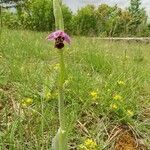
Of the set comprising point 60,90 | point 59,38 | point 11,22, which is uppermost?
point 59,38

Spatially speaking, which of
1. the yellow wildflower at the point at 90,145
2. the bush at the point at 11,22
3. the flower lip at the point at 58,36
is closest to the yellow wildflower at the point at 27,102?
the yellow wildflower at the point at 90,145

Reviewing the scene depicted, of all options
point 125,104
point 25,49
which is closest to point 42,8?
point 25,49

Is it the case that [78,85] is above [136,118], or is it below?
above

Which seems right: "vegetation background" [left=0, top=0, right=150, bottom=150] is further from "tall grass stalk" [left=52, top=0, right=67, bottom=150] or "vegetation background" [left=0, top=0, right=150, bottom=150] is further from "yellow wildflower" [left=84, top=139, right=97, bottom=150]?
"tall grass stalk" [left=52, top=0, right=67, bottom=150]

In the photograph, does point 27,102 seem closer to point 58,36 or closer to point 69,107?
point 69,107

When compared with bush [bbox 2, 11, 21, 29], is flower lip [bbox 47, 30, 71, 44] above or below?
above

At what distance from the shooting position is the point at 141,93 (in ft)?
10.8

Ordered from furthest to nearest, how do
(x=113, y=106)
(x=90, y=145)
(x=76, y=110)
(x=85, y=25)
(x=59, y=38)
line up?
(x=85, y=25), (x=113, y=106), (x=76, y=110), (x=90, y=145), (x=59, y=38)

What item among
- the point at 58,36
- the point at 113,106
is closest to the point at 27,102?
the point at 113,106

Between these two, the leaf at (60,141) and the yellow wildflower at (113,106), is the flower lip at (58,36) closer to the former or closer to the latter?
the leaf at (60,141)

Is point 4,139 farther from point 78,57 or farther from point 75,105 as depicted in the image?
point 78,57

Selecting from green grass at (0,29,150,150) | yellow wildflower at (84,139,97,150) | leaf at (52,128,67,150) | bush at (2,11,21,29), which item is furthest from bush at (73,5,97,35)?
leaf at (52,128,67,150)

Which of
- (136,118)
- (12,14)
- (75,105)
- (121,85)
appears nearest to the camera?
(75,105)

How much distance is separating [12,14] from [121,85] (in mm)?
23786
